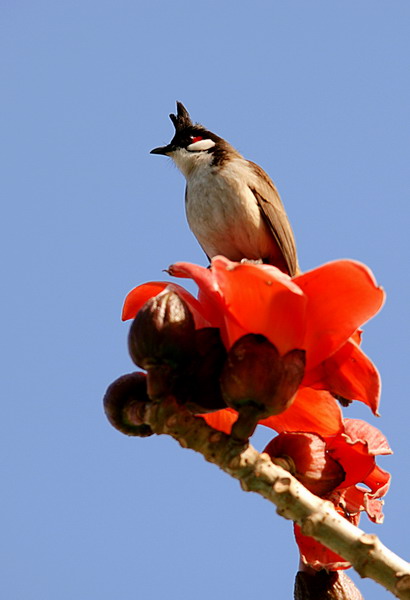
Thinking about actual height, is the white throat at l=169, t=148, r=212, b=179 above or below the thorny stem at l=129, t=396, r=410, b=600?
above

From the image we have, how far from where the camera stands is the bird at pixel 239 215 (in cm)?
520

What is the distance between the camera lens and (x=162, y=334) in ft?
4.47

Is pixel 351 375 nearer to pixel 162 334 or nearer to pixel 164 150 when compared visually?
pixel 162 334

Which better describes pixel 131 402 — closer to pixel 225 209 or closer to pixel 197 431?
pixel 197 431

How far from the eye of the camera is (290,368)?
136 cm

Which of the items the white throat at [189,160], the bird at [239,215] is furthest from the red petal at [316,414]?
the white throat at [189,160]

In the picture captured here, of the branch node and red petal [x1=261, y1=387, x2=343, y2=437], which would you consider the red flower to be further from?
the branch node

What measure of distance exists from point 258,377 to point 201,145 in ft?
18.4

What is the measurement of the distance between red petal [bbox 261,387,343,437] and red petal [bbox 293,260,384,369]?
0.63ft

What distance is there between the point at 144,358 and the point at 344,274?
38 cm

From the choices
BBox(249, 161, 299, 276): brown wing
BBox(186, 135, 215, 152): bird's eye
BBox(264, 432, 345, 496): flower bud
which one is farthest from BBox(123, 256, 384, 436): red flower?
BBox(186, 135, 215, 152): bird's eye

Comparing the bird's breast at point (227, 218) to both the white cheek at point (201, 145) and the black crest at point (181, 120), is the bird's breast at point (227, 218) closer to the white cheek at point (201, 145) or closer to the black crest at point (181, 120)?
the white cheek at point (201, 145)

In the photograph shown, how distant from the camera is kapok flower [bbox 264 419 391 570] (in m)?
1.52

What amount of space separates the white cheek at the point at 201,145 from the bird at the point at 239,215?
709 mm
